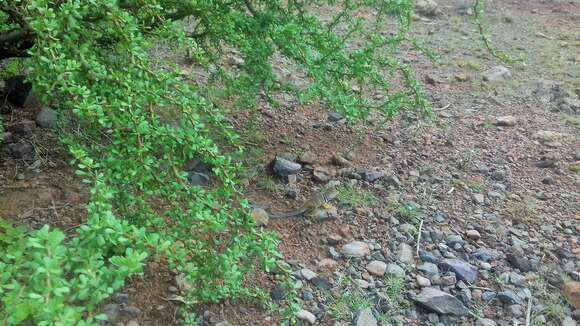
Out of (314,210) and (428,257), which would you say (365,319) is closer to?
(428,257)

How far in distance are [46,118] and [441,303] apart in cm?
208

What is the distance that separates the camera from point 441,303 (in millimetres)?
2285

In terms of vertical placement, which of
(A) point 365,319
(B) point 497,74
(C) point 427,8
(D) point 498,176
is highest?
(A) point 365,319

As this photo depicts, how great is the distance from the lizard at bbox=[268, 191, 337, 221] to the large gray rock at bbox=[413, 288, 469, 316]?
572mm

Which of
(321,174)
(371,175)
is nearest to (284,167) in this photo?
(321,174)

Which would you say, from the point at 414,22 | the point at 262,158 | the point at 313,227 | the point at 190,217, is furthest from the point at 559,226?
the point at 414,22

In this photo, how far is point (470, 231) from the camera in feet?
9.09

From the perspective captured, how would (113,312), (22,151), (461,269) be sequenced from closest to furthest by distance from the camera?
1. (113,312)
2. (461,269)
3. (22,151)

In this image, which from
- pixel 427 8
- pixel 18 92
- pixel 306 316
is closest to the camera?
pixel 306 316

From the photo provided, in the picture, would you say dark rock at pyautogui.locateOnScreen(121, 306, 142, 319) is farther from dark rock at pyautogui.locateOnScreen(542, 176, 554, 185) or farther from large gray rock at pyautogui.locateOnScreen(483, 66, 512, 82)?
large gray rock at pyautogui.locateOnScreen(483, 66, 512, 82)

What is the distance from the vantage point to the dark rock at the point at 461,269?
247 centimetres

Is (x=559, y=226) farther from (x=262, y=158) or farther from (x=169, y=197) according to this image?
(x=169, y=197)

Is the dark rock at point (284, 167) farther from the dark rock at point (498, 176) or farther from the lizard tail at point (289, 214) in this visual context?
the dark rock at point (498, 176)

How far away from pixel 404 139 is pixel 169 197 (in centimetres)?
215
